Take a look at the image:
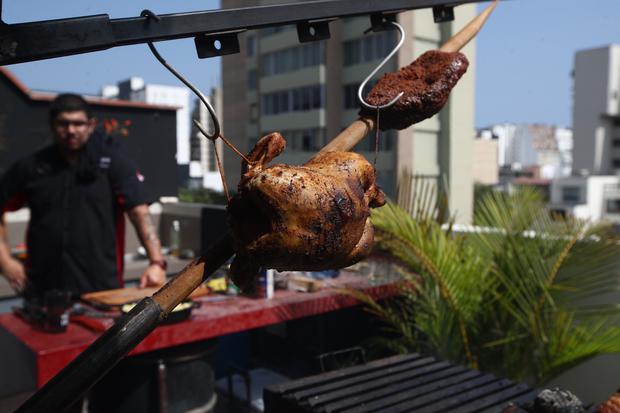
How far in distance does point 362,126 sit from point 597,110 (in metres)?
74.3

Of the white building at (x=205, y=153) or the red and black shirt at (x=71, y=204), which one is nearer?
the white building at (x=205, y=153)

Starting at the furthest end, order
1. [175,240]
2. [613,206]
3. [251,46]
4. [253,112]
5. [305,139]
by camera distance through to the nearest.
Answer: [613,206], [253,112], [251,46], [305,139], [175,240]

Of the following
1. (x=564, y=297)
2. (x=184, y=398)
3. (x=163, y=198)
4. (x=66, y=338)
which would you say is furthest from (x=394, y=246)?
(x=163, y=198)

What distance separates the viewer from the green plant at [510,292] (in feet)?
12.8

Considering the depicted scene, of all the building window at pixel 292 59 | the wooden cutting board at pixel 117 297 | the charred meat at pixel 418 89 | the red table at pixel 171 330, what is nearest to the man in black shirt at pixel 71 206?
the wooden cutting board at pixel 117 297

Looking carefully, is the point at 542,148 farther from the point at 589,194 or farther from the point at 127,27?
the point at 127,27

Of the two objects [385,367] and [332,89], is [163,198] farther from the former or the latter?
[332,89]

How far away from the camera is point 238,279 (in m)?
1.11

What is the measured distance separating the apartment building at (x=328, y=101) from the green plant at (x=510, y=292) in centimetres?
1374

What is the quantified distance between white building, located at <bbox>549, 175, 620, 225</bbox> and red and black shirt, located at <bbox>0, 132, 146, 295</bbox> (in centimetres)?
5827

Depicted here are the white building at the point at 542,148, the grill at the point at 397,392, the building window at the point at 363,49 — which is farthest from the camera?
the white building at the point at 542,148

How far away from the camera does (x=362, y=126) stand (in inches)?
50.5

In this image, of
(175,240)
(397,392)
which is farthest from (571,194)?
(397,392)

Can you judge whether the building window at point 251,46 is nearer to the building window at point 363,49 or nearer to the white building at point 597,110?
the building window at point 363,49
